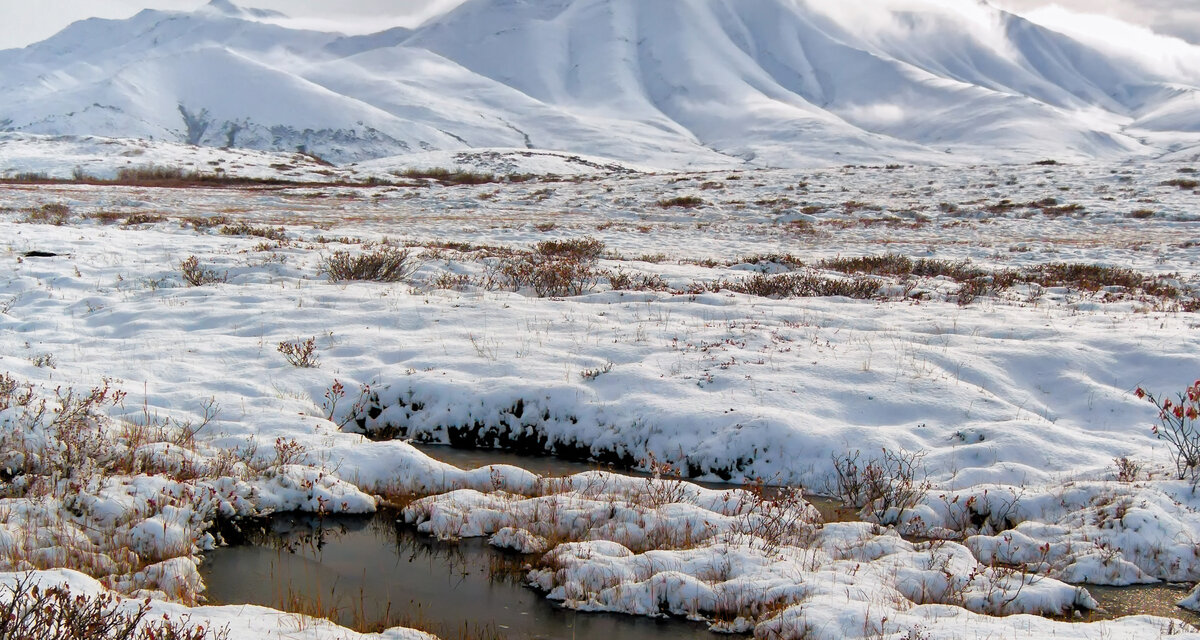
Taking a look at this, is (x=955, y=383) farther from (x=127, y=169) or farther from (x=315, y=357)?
(x=127, y=169)

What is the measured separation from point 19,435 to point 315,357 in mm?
3522

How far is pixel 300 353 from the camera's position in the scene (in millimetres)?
9664

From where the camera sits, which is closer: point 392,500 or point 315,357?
point 392,500

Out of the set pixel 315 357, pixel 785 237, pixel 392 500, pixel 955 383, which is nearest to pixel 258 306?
pixel 315 357

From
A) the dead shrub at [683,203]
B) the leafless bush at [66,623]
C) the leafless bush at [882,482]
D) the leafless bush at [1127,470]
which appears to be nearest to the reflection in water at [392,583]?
the leafless bush at [66,623]

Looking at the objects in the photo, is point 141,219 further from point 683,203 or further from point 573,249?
point 683,203

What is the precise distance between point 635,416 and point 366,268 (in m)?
8.32

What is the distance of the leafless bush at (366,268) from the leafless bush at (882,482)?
10.1 meters

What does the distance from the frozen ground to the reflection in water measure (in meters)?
0.20

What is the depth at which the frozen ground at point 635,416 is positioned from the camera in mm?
5477

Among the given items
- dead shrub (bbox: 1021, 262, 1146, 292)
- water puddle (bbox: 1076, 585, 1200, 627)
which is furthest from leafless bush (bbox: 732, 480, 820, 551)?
dead shrub (bbox: 1021, 262, 1146, 292)

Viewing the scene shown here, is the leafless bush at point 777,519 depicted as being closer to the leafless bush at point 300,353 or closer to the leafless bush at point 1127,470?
the leafless bush at point 1127,470

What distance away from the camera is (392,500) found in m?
6.86

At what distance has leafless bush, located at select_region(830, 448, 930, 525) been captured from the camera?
6.58 m
